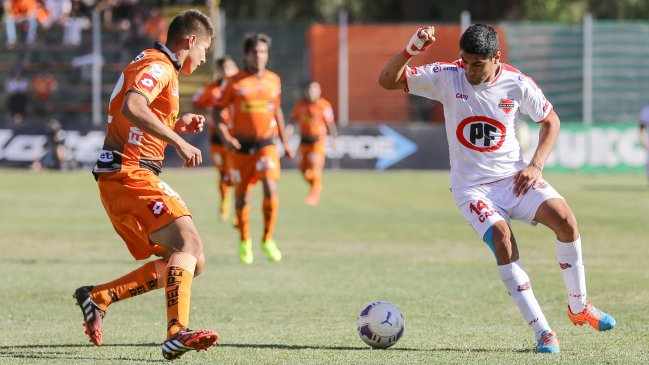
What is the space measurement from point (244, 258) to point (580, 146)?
74.1 feet

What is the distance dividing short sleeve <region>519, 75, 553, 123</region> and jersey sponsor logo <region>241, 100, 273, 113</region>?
239 inches

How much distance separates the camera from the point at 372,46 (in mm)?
35156

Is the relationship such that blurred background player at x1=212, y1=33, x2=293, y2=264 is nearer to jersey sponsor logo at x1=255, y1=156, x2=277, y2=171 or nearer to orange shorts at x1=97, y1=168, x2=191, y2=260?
jersey sponsor logo at x1=255, y1=156, x2=277, y2=171

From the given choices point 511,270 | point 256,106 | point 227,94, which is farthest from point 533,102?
point 227,94

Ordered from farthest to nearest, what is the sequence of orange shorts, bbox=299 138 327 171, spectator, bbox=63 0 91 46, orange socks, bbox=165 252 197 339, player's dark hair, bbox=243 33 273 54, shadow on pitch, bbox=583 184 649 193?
1. spectator, bbox=63 0 91 46
2. shadow on pitch, bbox=583 184 649 193
3. orange shorts, bbox=299 138 327 171
4. player's dark hair, bbox=243 33 273 54
5. orange socks, bbox=165 252 197 339

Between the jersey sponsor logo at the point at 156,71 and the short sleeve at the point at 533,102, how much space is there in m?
2.47

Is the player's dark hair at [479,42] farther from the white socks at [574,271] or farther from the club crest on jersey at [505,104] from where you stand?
the white socks at [574,271]

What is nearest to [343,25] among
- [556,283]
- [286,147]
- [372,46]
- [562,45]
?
[372,46]

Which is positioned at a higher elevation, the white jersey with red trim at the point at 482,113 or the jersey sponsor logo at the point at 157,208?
the white jersey with red trim at the point at 482,113

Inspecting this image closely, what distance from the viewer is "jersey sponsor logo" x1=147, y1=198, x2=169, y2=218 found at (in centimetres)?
721

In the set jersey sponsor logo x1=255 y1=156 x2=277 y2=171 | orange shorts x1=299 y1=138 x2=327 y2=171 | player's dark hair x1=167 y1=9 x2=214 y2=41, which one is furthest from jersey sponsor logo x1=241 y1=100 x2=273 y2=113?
orange shorts x1=299 y1=138 x2=327 y2=171

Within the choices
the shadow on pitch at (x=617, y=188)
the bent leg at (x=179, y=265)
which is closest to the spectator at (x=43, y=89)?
the shadow on pitch at (x=617, y=188)

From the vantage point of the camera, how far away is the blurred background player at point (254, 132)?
13.3 meters

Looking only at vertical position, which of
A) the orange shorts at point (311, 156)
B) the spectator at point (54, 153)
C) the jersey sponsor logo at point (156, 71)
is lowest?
the spectator at point (54, 153)
